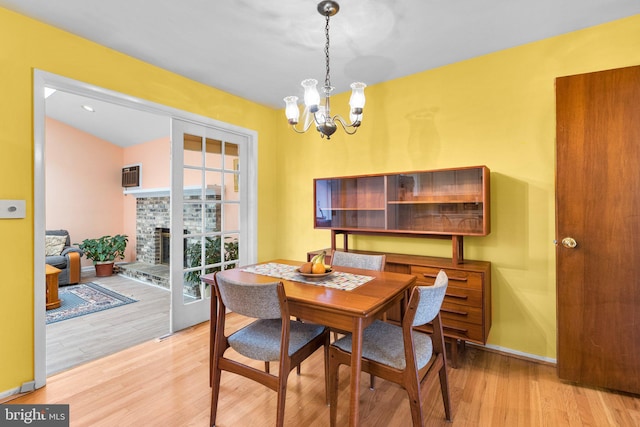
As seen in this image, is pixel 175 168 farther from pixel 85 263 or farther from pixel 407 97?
pixel 85 263

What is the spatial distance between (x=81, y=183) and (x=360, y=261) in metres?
6.03

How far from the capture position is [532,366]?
7.50ft

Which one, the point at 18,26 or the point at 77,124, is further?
the point at 77,124

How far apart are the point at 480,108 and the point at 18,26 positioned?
337cm

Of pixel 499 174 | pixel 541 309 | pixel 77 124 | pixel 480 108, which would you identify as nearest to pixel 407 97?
pixel 480 108

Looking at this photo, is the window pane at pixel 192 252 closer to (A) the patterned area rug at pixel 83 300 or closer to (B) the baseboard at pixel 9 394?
(B) the baseboard at pixel 9 394

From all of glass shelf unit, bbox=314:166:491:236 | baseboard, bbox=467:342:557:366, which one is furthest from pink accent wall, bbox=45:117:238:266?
baseboard, bbox=467:342:557:366

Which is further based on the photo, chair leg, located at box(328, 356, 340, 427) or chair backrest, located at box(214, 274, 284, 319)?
chair leg, located at box(328, 356, 340, 427)

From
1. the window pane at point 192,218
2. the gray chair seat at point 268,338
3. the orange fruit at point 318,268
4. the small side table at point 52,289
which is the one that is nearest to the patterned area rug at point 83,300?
the small side table at point 52,289

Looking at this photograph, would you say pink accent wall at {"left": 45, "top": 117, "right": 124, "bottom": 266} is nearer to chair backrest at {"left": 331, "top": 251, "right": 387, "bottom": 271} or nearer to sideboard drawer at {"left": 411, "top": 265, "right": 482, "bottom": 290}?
chair backrest at {"left": 331, "top": 251, "right": 387, "bottom": 271}

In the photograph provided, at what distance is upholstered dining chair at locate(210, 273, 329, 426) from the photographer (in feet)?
4.75

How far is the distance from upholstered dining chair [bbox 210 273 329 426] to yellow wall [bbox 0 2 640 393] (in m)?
1.43

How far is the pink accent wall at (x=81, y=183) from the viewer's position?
17.9ft

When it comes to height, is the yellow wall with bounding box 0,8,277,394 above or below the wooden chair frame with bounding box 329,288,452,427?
above
